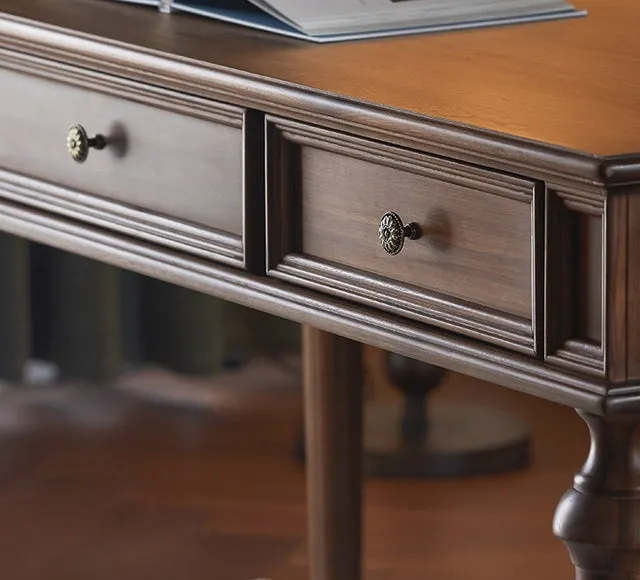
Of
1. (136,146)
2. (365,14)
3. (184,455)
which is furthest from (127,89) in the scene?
(184,455)

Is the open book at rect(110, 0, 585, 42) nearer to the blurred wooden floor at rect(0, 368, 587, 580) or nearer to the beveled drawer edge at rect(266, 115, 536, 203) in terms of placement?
the beveled drawer edge at rect(266, 115, 536, 203)

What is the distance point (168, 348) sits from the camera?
2156 millimetres

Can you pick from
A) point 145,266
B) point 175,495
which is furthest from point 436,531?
point 145,266

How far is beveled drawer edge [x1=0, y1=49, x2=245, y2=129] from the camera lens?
3.28 feet

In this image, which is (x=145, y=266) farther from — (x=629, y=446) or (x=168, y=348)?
(x=168, y=348)

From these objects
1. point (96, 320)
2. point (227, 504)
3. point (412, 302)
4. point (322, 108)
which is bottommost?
point (227, 504)

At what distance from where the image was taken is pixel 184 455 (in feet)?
6.86

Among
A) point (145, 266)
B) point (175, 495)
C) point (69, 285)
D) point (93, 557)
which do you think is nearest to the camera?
point (145, 266)

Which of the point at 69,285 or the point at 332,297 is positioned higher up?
the point at 332,297

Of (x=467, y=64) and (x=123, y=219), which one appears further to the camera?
(x=123, y=219)

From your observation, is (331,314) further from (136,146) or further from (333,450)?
(333,450)

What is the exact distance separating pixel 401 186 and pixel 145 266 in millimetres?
257

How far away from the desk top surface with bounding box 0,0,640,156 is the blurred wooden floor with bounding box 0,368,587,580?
2.55ft

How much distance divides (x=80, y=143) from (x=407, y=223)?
0.31 m
